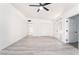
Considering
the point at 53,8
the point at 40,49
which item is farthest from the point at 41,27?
the point at 40,49

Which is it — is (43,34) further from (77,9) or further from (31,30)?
(77,9)

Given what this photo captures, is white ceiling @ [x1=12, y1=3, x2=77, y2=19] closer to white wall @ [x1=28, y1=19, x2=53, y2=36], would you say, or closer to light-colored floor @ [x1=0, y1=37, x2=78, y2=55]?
light-colored floor @ [x1=0, y1=37, x2=78, y2=55]

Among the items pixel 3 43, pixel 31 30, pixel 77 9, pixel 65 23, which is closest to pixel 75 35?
pixel 65 23

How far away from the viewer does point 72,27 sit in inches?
263

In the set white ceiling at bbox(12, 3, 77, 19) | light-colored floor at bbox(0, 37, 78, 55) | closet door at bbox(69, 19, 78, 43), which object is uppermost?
white ceiling at bbox(12, 3, 77, 19)

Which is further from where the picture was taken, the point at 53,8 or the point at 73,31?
the point at 73,31

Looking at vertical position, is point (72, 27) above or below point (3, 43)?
above

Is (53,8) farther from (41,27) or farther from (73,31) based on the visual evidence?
(41,27)

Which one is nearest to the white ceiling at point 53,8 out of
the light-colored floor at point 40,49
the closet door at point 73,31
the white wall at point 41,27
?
the closet door at point 73,31

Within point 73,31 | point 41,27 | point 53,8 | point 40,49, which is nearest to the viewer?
point 40,49

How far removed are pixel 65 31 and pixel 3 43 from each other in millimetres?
3927

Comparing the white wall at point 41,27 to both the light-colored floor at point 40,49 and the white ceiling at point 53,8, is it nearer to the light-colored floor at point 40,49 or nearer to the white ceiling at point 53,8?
the white ceiling at point 53,8

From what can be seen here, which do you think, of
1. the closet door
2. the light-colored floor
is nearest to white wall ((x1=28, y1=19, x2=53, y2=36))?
the closet door

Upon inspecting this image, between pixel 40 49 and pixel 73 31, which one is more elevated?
pixel 73 31
